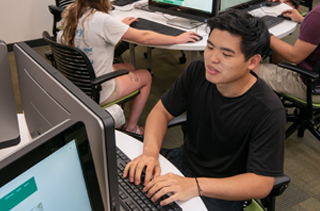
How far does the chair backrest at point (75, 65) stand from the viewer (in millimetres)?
1758

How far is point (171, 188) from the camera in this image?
97cm

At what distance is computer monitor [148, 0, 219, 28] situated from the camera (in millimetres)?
2236

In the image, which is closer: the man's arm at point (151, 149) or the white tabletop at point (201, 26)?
the man's arm at point (151, 149)

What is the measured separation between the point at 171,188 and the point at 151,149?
219 mm

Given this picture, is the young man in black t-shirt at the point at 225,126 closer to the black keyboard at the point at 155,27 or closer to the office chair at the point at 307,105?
the office chair at the point at 307,105

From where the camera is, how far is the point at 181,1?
2.37 metres

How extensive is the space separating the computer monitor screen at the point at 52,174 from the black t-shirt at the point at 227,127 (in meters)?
0.65

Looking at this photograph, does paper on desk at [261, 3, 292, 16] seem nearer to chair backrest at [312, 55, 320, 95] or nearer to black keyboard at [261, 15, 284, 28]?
black keyboard at [261, 15, 284, 28]

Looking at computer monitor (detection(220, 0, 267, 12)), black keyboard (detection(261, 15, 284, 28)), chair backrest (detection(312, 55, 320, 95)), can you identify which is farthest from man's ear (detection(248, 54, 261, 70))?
black keyboard (detection(261, 15, 284, 28))

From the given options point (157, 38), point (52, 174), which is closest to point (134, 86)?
point (157, 38)

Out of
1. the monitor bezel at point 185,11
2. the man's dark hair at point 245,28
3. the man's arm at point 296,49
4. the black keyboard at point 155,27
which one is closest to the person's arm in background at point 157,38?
the black keyboard at point 155,27

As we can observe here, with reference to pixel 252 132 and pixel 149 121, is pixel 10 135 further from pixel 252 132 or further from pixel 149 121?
pixel 252 132

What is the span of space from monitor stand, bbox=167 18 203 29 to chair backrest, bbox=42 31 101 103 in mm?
906

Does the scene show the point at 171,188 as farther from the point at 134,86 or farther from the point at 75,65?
the point at 134,86
